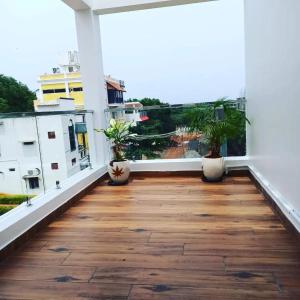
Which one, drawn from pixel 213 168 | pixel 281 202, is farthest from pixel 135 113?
pixel 281 202

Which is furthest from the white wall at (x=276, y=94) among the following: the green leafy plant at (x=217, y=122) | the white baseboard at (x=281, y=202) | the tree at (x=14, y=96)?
the tree at (x=14, y=96)

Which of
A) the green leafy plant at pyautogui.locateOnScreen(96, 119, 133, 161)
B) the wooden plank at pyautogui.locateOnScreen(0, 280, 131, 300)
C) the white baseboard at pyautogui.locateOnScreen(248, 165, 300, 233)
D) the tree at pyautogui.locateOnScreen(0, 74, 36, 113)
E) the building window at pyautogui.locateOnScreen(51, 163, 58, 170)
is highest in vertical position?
the tree at pyautogui.locateOnScreen(0, 74, 36, 113)

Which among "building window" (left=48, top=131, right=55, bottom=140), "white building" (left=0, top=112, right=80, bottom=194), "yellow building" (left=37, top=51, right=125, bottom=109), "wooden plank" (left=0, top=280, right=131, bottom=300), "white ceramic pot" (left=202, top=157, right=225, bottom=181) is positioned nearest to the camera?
"wooden plank" (left=0, top=280, right=131, bottom=300)

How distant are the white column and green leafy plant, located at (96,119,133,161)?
214mm

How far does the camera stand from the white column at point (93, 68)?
12.4ft

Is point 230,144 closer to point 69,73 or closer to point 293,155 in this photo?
point 293,155

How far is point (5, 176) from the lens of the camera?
2.27m

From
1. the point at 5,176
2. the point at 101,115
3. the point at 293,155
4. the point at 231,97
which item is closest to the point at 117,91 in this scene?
the point at 101,115

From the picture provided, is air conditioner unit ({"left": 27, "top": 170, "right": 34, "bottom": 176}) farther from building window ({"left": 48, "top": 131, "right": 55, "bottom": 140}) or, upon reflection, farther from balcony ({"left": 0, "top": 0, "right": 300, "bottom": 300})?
building window ({"left": 48, "top": 131, "right": 55, "bottom": 140})

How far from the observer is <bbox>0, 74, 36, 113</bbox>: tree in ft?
8.09

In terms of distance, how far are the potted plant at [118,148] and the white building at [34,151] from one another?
22.6 inches

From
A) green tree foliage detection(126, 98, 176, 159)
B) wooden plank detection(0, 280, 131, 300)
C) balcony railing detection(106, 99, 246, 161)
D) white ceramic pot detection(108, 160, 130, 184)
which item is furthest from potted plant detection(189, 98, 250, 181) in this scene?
wooden plank detection(0, 280, 131, 300)

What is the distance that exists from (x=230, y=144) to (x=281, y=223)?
1.74 metres

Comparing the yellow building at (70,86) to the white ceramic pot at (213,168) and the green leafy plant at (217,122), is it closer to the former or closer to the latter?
the green leafy plant at (217,122)
